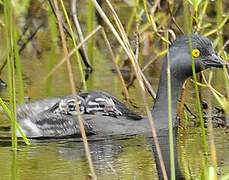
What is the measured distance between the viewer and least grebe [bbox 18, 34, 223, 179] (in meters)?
8.48

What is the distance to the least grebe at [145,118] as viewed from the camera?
8477mm

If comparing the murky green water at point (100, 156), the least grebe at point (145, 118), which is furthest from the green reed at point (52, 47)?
the least grebe at point (145, 118)

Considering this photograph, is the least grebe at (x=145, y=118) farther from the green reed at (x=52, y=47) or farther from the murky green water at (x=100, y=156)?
the green reed at (x=52, y=47)

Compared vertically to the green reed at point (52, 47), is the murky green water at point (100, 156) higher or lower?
lower

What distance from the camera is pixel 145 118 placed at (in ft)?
28.7

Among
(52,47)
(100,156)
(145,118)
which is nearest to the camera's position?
(100,156)

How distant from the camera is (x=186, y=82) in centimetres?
889

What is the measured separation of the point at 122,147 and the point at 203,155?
91 cm

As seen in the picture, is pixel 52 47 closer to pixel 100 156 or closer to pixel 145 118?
pixel 145 118

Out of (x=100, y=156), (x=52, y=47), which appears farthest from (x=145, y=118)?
(x=52, y=47)

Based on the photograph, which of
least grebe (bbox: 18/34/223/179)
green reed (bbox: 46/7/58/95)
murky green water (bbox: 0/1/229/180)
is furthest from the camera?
green reed (bbox: 46/7/58/95)

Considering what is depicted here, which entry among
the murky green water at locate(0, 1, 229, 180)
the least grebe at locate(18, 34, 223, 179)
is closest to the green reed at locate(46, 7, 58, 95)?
the murky green water at locate(0, 1, 229, 180)

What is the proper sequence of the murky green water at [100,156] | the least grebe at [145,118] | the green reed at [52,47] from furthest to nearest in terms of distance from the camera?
the green reed at [52,47] < the least grebe at [145,118] < the murky green water at [100,156]

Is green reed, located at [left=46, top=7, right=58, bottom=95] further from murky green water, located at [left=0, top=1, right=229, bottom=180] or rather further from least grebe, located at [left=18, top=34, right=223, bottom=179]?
least grebe, located at [left=18, top=34, right=223, bottom=179]
